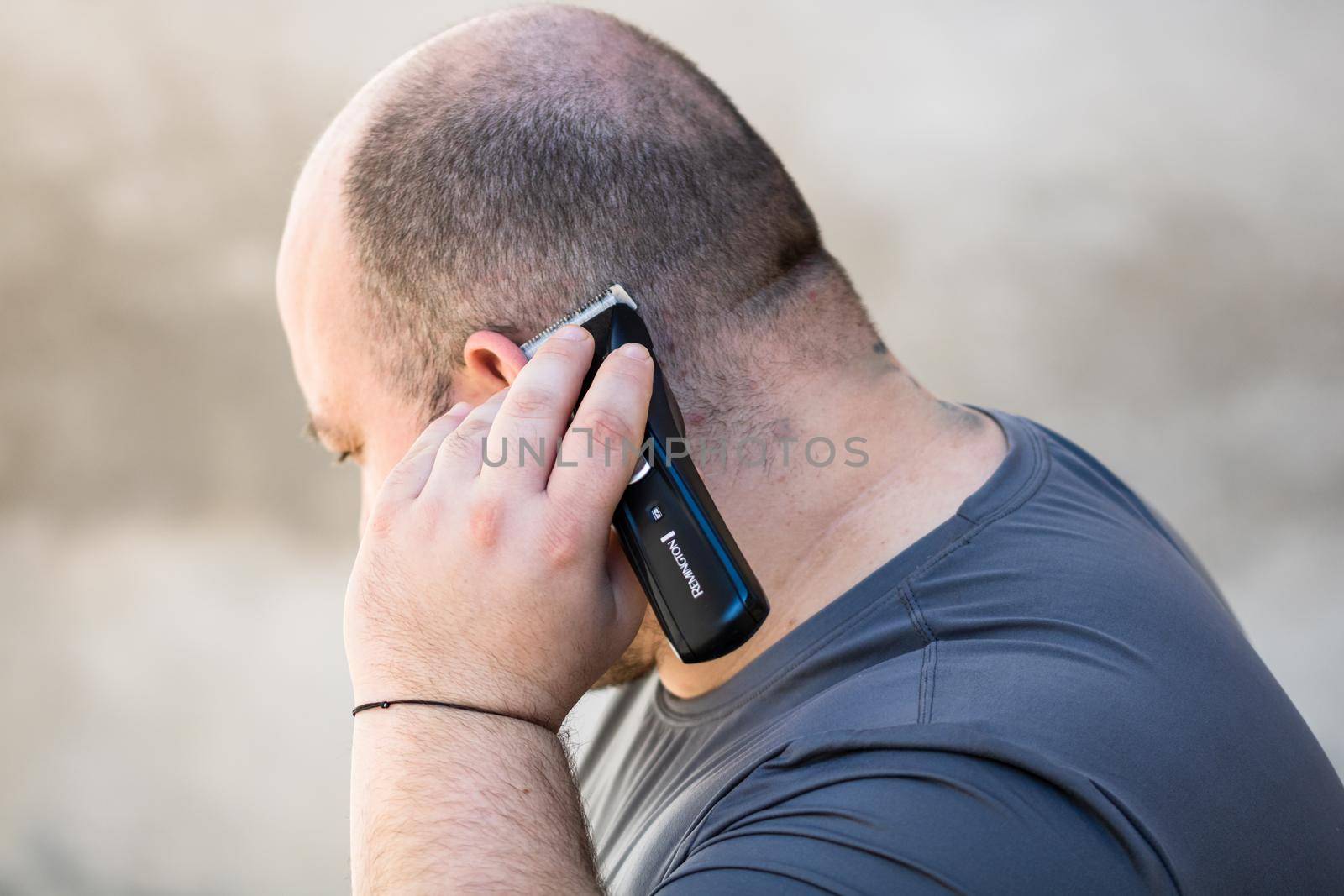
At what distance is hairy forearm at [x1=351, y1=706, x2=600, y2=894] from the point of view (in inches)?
25.0

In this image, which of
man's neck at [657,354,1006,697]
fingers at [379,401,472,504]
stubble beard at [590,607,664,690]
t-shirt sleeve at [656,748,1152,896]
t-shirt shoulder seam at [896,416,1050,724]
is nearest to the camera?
t-shirt sleeve at [656,748,1152,896]

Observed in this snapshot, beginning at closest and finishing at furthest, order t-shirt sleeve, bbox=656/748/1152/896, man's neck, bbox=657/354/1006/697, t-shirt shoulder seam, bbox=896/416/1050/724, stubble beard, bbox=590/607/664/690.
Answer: t-shirt sleeve, bbox=656/748/1152/896, t-shirt shoulder seam, bbox=896/416/1050/724, man's neck, bbox=657/354/1006/697, stubble beard, bbox=590/607/664/690

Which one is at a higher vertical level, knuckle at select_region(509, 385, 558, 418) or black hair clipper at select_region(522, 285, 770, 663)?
knuckle at select_region(509, 385, 558, 418)

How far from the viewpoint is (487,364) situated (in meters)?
0.97

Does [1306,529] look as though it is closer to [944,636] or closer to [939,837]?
[944,636]

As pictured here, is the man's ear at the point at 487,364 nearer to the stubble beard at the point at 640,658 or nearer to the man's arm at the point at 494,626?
the man's arm at the point at 494,626

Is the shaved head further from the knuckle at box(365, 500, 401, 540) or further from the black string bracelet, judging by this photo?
the black string bracelet

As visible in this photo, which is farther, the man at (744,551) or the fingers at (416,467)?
the fingers at (416,467)

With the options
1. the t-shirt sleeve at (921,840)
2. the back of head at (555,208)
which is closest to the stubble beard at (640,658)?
the back of head at (555,208)

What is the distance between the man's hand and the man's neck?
0.19 m

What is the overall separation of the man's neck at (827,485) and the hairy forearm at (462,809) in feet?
0.96

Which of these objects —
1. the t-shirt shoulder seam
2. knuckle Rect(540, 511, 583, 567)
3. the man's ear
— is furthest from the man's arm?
the t-shirt shoulder seam

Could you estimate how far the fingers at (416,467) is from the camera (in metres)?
0.81

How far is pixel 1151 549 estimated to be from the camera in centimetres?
94
